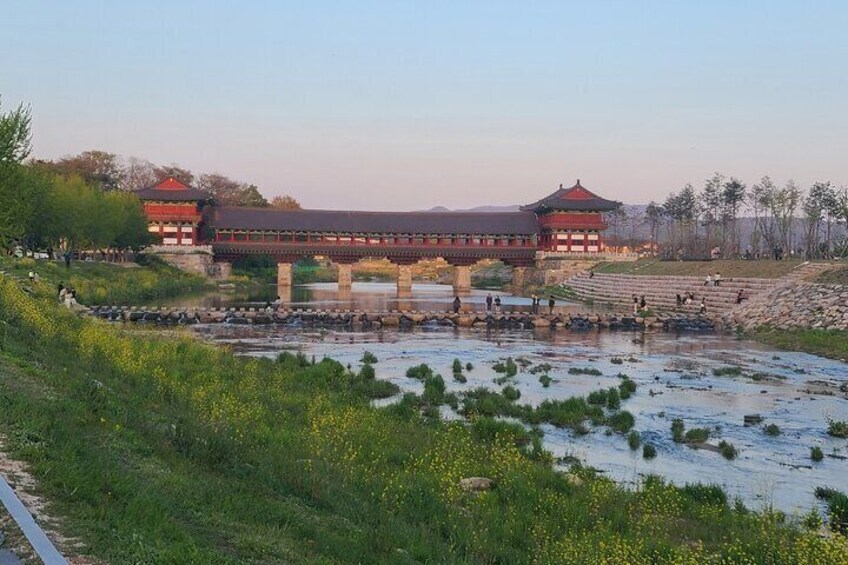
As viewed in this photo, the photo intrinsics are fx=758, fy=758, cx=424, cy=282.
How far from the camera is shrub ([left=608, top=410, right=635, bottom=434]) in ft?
64.1

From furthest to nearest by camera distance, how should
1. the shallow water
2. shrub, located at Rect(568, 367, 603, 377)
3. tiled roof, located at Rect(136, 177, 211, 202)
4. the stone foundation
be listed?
tiled roof, located at Rect(136, 177, 211, 202)
the stone foundation
shrub, located at Rect(568, 367, 603, 377)
the shallow water

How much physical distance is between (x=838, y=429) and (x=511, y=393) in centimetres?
899

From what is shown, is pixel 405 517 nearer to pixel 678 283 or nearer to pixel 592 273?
pixel 678 283

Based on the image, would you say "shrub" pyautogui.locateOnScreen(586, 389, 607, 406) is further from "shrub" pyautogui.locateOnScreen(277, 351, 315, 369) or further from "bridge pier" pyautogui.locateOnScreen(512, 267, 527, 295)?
"bridge pier" pyautogui.locateOnScreen(512, 267, 527, 295)

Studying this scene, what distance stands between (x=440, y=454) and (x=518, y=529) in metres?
4.27

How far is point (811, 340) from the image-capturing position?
1524 inches

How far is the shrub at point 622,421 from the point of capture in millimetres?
19523

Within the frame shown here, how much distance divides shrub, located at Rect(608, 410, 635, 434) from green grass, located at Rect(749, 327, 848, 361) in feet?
62.9

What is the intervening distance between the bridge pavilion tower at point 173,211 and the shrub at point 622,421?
7705cm

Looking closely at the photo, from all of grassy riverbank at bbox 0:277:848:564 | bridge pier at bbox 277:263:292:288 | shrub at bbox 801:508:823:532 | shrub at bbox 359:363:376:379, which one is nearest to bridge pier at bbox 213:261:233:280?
bridge pier at bbox 277:263:292:288

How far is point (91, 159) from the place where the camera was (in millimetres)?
114250

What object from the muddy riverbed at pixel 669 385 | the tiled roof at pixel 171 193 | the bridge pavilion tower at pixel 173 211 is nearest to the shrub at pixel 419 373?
the muddy riverbed at pixel 669 385

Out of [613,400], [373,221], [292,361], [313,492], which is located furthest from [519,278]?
[313,492]

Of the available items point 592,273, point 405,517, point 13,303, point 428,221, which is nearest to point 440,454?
point 405,517
